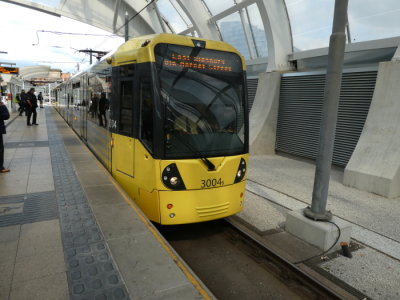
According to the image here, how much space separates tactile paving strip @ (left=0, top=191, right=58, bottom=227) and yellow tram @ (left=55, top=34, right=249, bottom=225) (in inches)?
50.3

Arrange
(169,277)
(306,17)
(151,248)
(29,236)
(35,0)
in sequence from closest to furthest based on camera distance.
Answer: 1. (169,277)
2. (151,248)
3. (29,236)
4. (306,17)
5. (35,0)

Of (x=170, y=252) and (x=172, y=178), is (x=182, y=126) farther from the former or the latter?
(x=170, y=252)

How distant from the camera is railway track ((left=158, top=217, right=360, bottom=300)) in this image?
3.52 metres

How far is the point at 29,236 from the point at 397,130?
7.97 metres

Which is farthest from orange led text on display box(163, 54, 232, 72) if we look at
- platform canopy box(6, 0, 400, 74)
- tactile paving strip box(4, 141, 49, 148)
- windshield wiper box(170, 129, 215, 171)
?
tactile paving strip box(4, 141, 49, 148)

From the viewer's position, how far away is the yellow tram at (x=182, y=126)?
13.9ft

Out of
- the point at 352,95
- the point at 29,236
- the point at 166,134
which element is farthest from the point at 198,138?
the point at 352,95

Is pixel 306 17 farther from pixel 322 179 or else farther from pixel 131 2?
pixel 131 2

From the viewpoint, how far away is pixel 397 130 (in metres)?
7.39

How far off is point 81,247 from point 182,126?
203 cm

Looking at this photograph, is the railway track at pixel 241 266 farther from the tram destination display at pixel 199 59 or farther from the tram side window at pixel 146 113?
the tram destination display at pixel 199 59

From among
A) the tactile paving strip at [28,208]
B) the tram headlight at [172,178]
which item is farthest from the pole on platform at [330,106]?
the tactile paving strip at [28,208]

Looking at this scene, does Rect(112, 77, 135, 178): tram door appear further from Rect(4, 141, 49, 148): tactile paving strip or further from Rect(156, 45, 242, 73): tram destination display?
Rect(4, 141, 49, 148): tactile paving strip

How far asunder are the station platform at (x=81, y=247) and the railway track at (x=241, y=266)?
0.81 m
